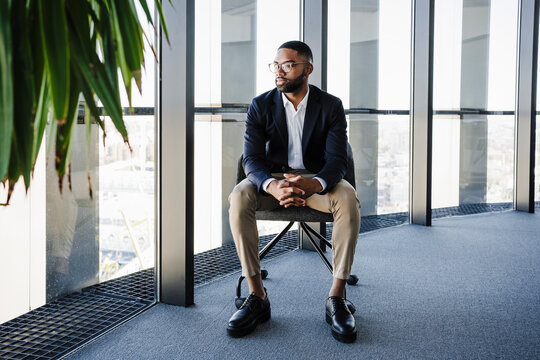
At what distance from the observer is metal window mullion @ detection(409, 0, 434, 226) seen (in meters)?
4.01

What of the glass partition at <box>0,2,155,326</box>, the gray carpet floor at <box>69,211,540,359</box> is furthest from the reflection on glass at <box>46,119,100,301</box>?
the gray carpet floor at <box>69,211,540,359</box>

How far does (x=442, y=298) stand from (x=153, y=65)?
74.7 inches

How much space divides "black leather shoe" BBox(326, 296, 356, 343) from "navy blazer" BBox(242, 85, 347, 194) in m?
0.62

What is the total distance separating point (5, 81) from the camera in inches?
26.0

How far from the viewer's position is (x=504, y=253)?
3.23 m

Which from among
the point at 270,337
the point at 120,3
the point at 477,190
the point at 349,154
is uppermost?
the point at 120,3

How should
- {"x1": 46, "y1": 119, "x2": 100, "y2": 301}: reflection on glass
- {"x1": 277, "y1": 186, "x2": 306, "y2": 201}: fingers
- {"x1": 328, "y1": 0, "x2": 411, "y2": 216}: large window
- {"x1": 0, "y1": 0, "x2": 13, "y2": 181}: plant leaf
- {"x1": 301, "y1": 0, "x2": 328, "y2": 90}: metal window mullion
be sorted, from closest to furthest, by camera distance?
{"x1": 0, "y1": 0, "x2": 13, "y2": 181}: plant leaf → {"x1": 46, "y1": 119, "x2": 100, "y2": 301}: reflection on glass → {"x1": 277, "y1": 186, "x2": 306, "y2": 201}: fingers → {"x1": 301, "y1": 0, "x2": 328, "y2": 90}: metal window mullion → {"x1": 328, "y1": 0, "x2": 411, "y2": 216}: large window

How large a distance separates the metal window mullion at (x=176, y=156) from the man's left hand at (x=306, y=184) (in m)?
0.54

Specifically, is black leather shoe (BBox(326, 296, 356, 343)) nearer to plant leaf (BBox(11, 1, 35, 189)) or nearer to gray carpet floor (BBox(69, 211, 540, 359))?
gray carpet floor (BBox(69, 211, 540, 359))

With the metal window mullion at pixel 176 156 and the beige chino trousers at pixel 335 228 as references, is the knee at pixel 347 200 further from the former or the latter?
the metal window mullion at pixel 176 156

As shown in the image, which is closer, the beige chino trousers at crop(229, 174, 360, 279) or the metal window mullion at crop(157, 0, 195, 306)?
the beige chino trousers at crop(229, 174, 360, 279)

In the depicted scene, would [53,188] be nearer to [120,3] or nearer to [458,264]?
[120,3]

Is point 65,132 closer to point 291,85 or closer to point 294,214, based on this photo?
point 294,214

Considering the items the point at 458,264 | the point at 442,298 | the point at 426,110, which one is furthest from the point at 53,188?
the point at 426,110
